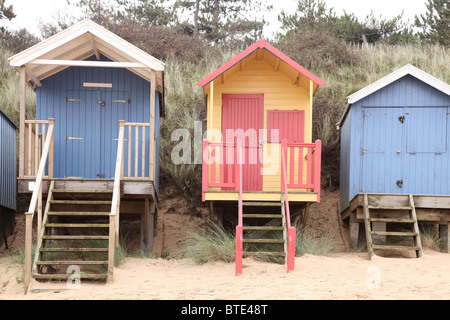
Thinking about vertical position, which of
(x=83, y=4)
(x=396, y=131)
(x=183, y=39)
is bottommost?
(x=396, y=131)

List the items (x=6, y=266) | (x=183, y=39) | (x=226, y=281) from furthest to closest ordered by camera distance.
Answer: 1. (x=183, y=39)
2. (x=6, y=266)
3. (x=226, y=281)

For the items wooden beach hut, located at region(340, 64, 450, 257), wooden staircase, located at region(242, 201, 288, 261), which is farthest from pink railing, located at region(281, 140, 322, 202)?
wooden beach hut, located at region(340, 64, 450, 257)

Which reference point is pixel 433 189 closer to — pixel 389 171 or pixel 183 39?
pixel 389 171

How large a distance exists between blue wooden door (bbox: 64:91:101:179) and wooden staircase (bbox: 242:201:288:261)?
3547 mm

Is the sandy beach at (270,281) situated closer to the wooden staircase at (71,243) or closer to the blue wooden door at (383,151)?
the wooden staircase at (71,243)

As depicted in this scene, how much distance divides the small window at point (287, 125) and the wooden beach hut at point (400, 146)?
1116mm

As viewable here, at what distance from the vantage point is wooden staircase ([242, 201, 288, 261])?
1145cm

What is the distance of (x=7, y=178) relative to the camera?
15.1 meters

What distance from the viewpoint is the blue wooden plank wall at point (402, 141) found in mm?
13594

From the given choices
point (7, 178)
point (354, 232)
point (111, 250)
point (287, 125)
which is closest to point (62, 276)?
point (111, 250)

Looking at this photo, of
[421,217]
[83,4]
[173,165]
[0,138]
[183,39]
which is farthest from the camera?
[83,4]

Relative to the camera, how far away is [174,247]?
15.2 m

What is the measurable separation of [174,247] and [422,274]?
6395 mm
